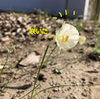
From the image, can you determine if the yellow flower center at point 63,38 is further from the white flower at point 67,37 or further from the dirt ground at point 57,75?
the dirt ground at point 57,75

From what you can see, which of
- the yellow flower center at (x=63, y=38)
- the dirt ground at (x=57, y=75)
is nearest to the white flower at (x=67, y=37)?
the yellow flower center at (x=63, y=38)

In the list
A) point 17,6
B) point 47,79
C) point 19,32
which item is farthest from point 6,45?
point 17,6

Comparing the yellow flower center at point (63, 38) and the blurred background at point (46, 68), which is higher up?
the yellow flower center at point (63, 38)

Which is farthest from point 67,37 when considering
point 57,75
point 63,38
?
point 57,75

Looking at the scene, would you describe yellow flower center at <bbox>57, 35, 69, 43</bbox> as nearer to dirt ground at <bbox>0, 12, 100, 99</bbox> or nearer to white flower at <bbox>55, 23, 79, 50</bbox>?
white flower at <bbox>55, 23, 79, 50</bbox>

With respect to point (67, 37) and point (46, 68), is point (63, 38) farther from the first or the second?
point (46, 68)
